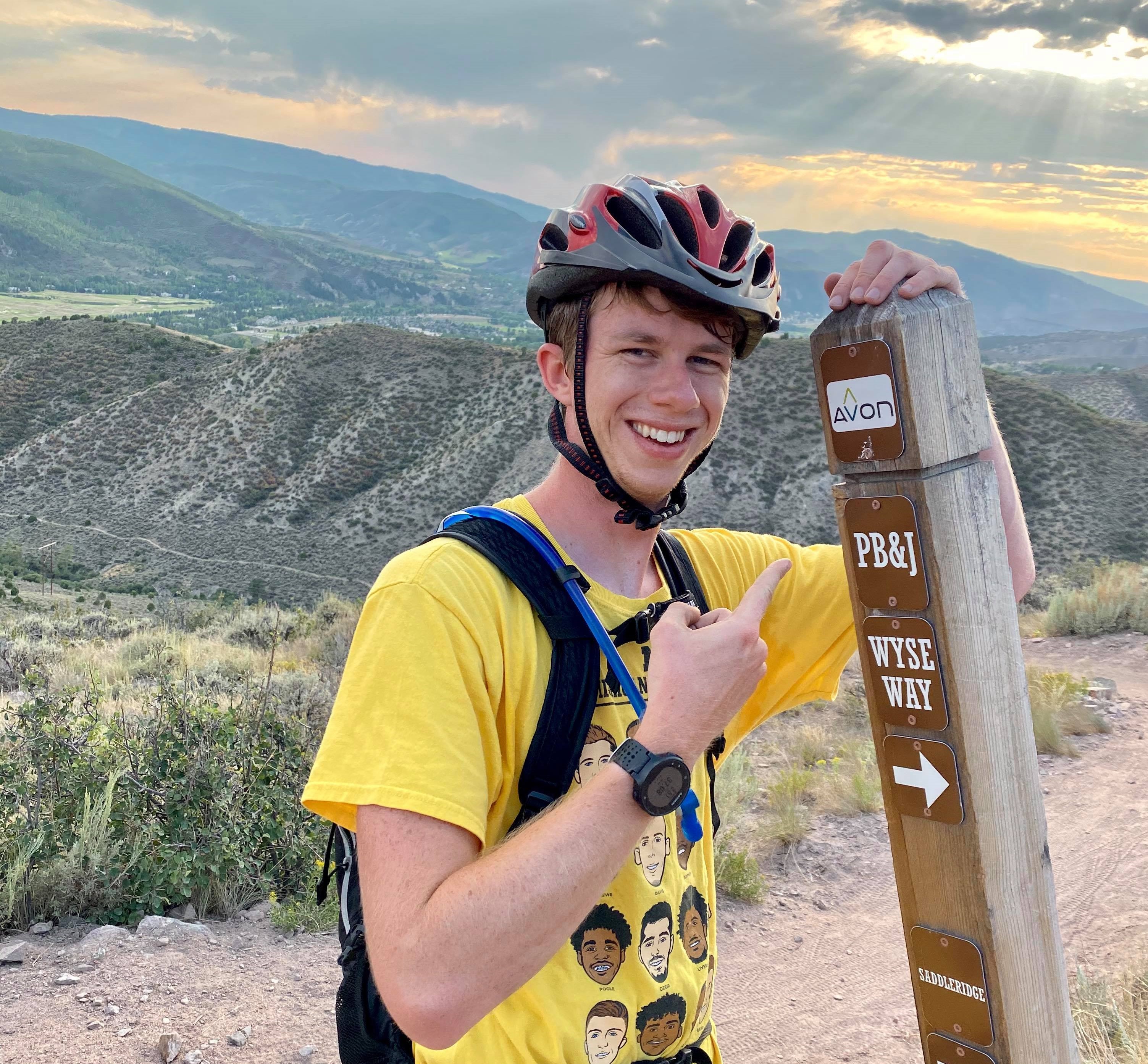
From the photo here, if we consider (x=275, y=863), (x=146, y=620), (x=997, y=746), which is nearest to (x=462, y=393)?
(x=146, y=620)

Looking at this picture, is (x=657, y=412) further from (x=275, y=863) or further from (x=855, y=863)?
(x=855, y=863)

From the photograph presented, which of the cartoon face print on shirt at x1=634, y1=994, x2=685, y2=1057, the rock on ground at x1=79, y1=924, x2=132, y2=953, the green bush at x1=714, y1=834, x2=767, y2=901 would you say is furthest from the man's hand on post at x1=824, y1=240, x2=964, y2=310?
the rock on ground at x1=79, y1=924, x2=132, y2=953

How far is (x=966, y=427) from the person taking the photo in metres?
1.59

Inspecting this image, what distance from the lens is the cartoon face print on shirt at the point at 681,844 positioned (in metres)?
1.61

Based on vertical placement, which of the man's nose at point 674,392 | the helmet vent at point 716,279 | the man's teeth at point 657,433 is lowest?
the man's teeth at point 657,433

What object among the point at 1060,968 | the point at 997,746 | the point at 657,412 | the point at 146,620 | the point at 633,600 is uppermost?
the point at 657,412

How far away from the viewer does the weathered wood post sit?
1565mm

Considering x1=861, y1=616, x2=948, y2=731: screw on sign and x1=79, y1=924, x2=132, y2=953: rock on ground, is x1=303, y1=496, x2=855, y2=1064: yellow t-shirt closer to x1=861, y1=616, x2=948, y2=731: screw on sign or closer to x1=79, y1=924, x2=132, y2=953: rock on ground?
x1=861, y1=616, x2=948, y2=731: screw on sign

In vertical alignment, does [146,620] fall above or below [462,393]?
below

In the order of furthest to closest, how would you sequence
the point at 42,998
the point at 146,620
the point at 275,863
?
the point at 146,620, the point at 275,863, the point at 42,998

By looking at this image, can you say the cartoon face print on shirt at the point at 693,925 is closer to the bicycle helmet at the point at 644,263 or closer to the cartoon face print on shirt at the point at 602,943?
the cartoon face print on shirt at the point at 602,943

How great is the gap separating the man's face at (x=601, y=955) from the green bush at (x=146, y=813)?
345 centimetres

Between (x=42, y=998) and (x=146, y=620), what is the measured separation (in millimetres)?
12815

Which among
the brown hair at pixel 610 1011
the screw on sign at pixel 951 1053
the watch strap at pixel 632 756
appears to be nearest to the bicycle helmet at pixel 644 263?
the watch strap at pixel 632 756
